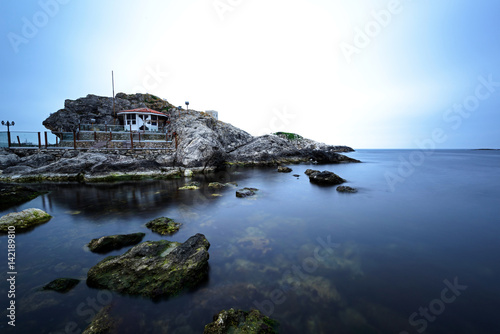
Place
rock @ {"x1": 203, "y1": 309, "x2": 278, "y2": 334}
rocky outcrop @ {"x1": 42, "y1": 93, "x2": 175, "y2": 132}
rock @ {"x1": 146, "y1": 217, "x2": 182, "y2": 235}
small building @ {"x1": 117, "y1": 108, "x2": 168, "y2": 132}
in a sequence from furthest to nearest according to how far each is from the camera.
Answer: rocky outcrop @ {"x1": 42, "y1": 93, "x2": 175, "y2": 132}, small building @ {"x1": 117, "y1": 108, "x2": 168, "y2": 132}, rock @ {"x1": 146, "y1": 217, "x2": 182, "y2": 235}, rock @ {"x1": 203, "y1": 309, "x2": 278, "y2": 334}

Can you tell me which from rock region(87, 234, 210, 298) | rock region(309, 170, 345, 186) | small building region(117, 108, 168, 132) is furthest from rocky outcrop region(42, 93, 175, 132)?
rock region(87, 234, 210, 298)

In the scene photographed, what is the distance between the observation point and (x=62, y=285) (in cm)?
655

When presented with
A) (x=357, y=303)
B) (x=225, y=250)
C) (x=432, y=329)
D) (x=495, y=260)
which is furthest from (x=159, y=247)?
(x=495, y=260)

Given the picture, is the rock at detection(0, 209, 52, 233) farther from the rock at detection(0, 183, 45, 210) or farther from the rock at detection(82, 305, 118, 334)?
the rock at detection(82, 305, 118, 334)

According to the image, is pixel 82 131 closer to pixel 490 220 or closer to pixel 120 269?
pixel 120 269

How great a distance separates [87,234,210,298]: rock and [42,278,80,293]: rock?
500 mm

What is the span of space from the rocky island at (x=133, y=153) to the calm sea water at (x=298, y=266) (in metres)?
12.4

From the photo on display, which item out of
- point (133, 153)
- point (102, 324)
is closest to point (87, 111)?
point (133, 153)

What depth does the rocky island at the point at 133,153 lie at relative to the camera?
86.9 ft

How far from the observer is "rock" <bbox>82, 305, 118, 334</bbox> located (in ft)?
16.1

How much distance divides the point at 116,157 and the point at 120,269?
1088 inches

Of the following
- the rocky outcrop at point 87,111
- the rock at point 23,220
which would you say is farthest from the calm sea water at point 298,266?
the rocky outcrop at point 87,111

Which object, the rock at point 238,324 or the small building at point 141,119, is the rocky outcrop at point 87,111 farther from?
the rock at point 238,324

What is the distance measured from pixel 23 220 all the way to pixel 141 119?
37.5 m
